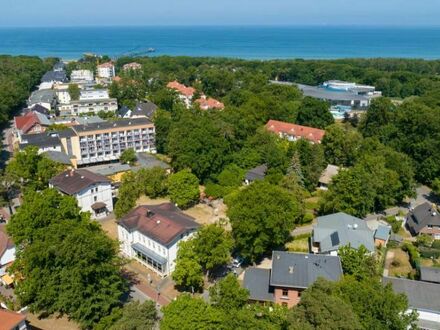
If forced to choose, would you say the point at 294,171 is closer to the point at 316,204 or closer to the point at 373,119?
the point at 316,204

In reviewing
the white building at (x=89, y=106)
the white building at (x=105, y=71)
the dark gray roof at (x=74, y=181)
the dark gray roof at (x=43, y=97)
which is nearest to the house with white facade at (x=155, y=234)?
the dark gray roof at (x=74, y=181)

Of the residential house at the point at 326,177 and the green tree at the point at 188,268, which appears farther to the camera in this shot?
the residential house at the point at 326,177

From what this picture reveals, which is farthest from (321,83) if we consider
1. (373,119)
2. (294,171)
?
(294,171)

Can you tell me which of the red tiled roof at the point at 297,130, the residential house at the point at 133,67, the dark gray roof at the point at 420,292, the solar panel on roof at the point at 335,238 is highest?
the residential house at the point at 133,67

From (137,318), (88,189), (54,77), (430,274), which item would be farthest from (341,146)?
(54,77)

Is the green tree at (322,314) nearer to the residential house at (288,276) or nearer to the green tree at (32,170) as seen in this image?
the residential house at (288,276)
